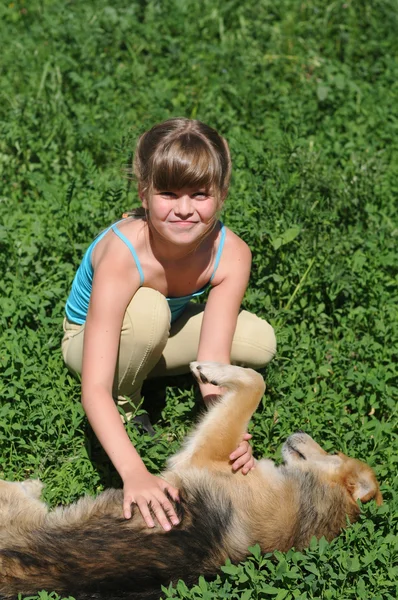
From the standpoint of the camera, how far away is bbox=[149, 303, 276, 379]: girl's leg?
4879mm

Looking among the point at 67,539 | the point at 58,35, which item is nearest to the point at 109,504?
the point at 67,539

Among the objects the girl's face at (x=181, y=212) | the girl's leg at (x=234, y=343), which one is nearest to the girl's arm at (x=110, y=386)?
the girl's face at (x=181, y=212)

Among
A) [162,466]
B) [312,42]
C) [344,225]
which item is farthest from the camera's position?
[312,42]

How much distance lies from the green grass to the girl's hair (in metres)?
1.18

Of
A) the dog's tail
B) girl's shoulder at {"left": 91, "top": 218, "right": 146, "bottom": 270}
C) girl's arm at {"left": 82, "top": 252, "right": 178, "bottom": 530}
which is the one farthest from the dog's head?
girl's shoulder at {"left": 91, "top": 218, "right": 146, "bottom": 270}

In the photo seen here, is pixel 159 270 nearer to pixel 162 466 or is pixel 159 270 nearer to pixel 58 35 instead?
pixel 162 466

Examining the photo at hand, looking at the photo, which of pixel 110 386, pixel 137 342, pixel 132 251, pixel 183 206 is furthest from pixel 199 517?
pixel 183 206

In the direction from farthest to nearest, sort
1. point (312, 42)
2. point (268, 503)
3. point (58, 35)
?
point (312, 42) → point (58, 35) → point (268, 503)

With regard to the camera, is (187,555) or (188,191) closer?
(187,555)

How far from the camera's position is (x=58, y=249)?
5.53 m

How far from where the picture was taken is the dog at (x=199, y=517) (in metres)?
3.62

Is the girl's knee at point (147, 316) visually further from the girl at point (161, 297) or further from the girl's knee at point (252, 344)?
the girl's knee at point (252, 344)

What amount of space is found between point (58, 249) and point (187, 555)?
97.6 inches

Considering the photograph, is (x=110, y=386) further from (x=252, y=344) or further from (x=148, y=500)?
(x=252, y=344)
